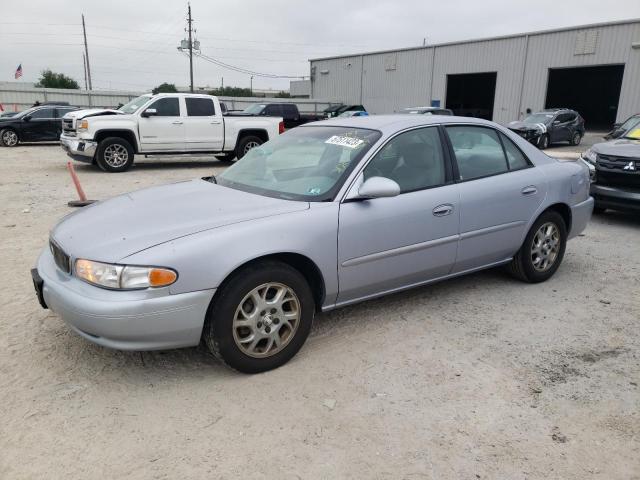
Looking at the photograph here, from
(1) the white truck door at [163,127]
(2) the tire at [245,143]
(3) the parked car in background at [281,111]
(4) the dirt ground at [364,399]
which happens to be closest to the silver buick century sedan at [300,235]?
(4) the dirt ground at [364,399]

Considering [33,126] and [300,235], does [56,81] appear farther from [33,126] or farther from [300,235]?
[300,235]

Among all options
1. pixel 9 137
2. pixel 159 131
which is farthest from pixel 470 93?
pixel 159 131

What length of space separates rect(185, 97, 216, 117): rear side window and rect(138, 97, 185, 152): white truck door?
28 cm

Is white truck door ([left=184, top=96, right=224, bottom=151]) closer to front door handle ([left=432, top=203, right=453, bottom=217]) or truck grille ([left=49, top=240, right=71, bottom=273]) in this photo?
truck grille ([left=49, top=240, right=71, bottom=273])

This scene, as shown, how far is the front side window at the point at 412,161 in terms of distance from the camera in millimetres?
3846

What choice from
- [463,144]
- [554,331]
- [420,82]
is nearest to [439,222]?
[463,144]

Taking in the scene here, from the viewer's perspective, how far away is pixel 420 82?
3609 centimetres

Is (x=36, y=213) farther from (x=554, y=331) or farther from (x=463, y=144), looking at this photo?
(x=554, y=331)

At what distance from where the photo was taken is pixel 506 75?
102 ft

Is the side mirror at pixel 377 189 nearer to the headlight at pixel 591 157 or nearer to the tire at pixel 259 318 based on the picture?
the tire at pixel 259 318

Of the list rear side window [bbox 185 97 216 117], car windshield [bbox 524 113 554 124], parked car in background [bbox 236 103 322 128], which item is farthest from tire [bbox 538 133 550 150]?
rear side window [bbox 185 97 216 117]

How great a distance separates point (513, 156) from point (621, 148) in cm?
382

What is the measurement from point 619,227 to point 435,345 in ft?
17.1

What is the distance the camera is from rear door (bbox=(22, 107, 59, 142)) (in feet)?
61.5
